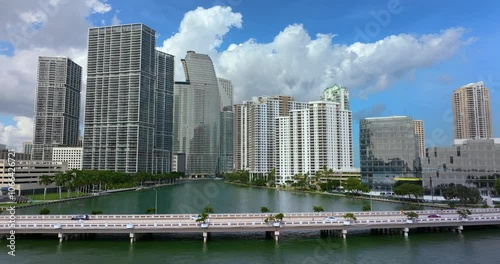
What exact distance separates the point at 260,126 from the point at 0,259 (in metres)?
164

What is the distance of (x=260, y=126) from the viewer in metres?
196

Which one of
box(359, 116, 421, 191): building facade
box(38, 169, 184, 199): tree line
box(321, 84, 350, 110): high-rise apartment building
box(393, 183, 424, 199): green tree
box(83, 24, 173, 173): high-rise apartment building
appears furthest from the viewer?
box(321, 84, 350, 110): high-rise apartment building

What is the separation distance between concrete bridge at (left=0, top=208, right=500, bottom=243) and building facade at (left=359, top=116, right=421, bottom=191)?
5298cm

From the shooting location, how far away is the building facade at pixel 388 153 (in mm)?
101312

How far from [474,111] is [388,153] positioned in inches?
2213

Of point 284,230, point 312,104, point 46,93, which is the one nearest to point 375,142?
point 312,104

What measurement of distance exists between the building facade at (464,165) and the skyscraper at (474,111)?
187 ft

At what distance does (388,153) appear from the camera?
104062mm

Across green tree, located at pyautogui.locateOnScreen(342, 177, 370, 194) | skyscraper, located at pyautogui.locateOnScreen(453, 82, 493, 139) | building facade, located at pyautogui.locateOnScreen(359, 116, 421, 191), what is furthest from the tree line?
skyscraper, located at pyautogui.locateOnScreen(453, 82, 493, 139)

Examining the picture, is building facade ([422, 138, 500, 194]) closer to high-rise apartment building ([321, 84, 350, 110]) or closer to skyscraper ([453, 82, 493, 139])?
skyscraper ([453, 82, 493, 139])

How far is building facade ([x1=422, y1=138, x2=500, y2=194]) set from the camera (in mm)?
80062

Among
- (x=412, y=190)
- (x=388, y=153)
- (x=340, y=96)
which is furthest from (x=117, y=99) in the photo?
(x=412, y=190)

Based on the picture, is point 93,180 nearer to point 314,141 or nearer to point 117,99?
point 117,99

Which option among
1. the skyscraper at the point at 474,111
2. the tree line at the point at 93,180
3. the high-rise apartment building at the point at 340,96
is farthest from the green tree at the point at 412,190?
the high-rise apartment building at the point at 340,96
